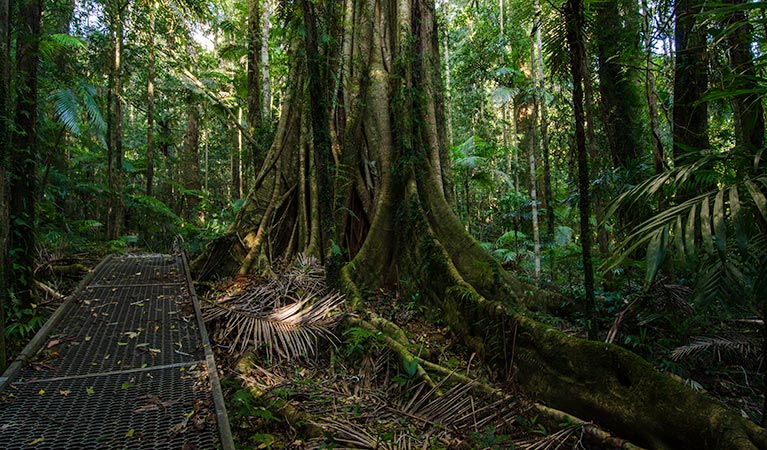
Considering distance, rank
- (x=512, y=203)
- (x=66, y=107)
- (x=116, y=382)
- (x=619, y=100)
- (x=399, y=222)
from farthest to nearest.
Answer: (x=512, y=203), (x=66, y=107), (x=619, y=100), (x=399, y=222), (x=116, y=382)

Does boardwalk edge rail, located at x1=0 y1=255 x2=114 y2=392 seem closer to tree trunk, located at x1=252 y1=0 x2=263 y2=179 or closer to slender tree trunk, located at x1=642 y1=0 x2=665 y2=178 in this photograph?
tree trunk, located at x1=252 y1=0 x2=263 y2=179

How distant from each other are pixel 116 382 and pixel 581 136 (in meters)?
3.91

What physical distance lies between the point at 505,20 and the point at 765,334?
16.3 metres

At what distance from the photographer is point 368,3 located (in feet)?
23.8

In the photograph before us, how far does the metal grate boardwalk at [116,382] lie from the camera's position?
2.43 meters

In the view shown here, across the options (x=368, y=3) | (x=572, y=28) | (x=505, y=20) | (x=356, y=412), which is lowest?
(x=356, y=412)

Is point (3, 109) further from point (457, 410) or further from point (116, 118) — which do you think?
point (116, 118)

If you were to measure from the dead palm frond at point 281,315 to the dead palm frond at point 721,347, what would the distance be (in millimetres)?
3198

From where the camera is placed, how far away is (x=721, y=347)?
12.3 ft

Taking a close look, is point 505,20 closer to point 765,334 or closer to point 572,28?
point 572,28

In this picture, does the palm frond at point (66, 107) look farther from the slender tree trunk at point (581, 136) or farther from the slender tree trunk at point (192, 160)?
the slender tree trunk at point (581, 136)

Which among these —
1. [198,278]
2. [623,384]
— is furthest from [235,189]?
[623,384]

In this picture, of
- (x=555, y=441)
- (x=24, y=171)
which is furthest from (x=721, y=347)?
(x=24, y=171)

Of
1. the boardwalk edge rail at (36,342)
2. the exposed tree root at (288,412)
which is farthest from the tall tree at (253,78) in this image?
the exposed tree root at (288,412)
